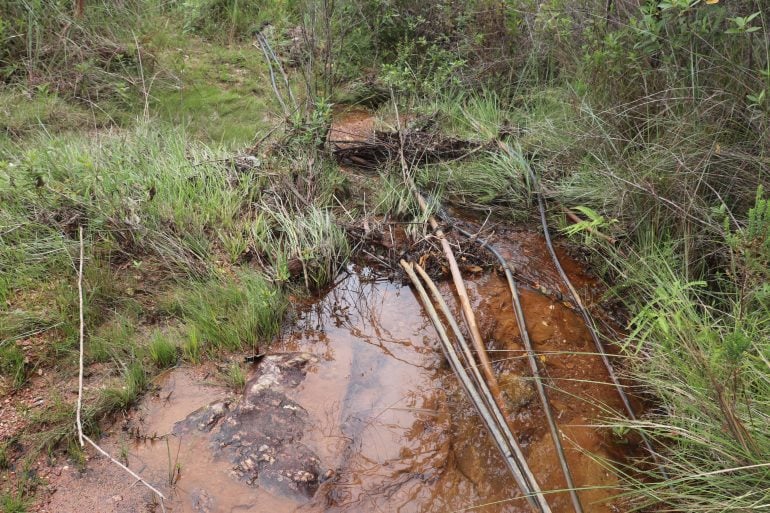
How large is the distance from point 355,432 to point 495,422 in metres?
0.61

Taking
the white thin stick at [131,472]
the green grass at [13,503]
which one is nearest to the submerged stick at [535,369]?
the white thin stick at [131,472]

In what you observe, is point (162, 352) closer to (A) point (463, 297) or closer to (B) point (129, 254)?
(B) point (129, 254)

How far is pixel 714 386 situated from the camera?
1.62 metres

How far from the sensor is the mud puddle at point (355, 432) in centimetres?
214

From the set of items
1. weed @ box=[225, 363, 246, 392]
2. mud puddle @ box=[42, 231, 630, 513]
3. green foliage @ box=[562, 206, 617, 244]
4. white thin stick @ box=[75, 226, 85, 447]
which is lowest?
mud puddle @ box=[42, 231, 630, 513]

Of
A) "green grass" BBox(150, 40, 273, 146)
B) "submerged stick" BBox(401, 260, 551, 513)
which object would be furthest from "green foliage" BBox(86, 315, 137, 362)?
"green grass" BBox(150, 40, 273, 146)

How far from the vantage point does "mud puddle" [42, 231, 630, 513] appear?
7.03ft

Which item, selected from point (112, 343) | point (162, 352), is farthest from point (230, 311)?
point (112, 343)

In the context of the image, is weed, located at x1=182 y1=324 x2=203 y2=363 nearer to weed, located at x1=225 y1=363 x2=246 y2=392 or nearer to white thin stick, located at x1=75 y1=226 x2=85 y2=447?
weed, located at x1=225 y1=363 x2=246 y2=392

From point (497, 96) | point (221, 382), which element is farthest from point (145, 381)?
point (497, 96)

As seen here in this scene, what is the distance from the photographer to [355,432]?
7.93 feet

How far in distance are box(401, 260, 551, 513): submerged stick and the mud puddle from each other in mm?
95

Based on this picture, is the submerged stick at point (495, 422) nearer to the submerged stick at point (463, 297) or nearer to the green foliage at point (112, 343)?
the submerged stick at point (463, 297)

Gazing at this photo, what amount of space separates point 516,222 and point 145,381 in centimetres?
258
